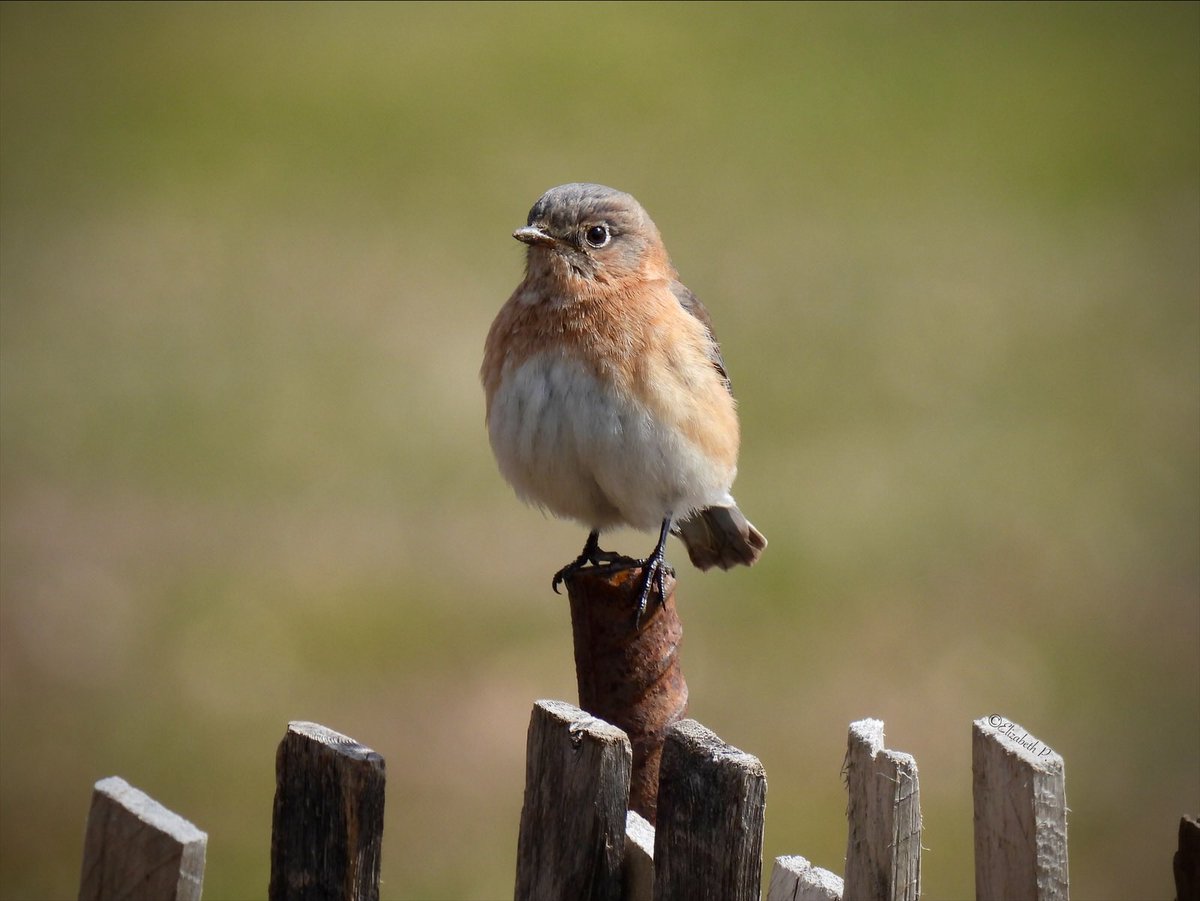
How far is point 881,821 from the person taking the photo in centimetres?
255

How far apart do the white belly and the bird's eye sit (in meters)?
0.48

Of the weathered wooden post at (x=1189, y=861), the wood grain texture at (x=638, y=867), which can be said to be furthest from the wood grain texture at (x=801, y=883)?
the weathered wooden post at (x=1189, y=861)

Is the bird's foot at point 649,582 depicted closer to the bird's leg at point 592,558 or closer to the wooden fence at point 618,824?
the bird's leg at point 592,558

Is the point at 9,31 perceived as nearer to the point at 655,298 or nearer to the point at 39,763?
the point at 39,763

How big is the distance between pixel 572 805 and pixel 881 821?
57 centimetres

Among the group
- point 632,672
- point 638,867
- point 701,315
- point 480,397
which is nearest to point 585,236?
point 701,315

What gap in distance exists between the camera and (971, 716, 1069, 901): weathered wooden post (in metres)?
2.46

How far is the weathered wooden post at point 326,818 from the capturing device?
2.57 m

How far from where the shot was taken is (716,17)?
12227 mm

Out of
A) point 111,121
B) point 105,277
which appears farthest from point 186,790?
point 111,121

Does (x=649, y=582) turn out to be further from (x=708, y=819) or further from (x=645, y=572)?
(x=708, y=819)

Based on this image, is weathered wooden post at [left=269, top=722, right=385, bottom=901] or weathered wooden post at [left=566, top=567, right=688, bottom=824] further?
weathered wooden post at [left=566, top=567, right=688, bottom=824]

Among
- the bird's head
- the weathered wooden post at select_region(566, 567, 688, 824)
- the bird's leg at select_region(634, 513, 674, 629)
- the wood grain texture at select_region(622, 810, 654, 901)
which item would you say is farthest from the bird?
the wood grain texture at select_region(622, 810, 654, 901)

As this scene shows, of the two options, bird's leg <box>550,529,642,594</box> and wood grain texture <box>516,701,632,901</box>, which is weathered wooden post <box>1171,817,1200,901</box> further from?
bird's leg <box>550,529,642,594</box>
